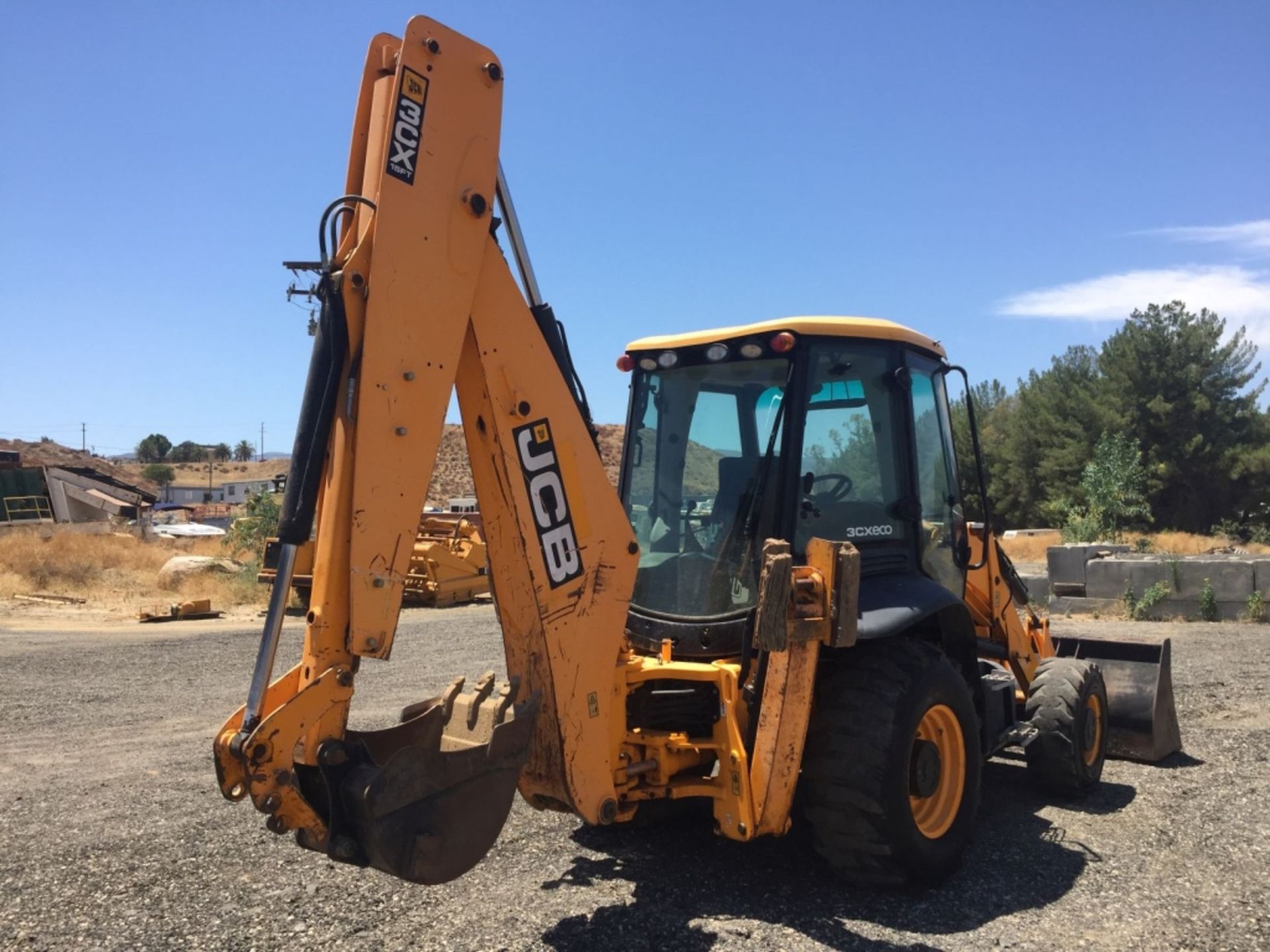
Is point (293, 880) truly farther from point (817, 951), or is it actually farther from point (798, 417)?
point (798, 417)

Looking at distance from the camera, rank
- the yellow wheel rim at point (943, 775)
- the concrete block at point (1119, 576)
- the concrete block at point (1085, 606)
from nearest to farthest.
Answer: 1. the yellow wheel rim at point (943, 775)
2. the concrete block at point (1119, 576)
3. the concrete block at point (1085, 606)

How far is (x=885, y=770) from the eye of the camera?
4.16 metres

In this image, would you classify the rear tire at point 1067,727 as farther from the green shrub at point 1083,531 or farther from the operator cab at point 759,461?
the green shrub at point 1083,531

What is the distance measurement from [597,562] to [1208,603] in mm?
13132

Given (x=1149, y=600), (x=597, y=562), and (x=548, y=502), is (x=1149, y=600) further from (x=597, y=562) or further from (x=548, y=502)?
(x=548, y=502)

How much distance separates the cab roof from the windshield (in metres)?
0.13

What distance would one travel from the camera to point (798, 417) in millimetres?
4590

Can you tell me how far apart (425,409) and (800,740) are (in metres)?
2.04

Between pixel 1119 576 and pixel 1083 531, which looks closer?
pixel 1119 576

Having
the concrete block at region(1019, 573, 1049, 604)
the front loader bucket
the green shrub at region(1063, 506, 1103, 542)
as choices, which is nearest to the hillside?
the front loader bucket

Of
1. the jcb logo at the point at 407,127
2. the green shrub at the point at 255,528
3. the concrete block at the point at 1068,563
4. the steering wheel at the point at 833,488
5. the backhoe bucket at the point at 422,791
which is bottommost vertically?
the concrete block at the point at 1068,563

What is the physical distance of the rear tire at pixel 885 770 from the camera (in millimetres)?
4168

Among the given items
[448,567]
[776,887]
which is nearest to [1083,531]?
[448,567]

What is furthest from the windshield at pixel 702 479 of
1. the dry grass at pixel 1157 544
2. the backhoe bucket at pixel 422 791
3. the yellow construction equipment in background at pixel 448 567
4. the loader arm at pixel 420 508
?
the dry grass at pixel 1157 544
